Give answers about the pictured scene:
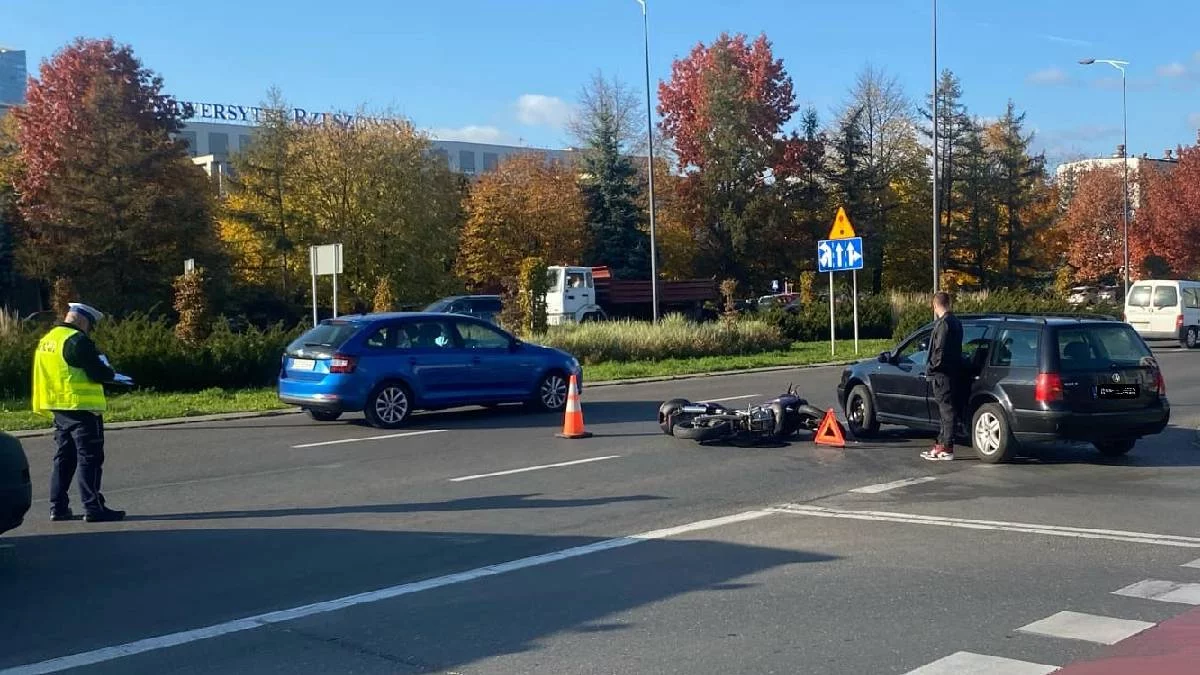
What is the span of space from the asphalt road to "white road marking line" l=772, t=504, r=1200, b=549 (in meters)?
0.04

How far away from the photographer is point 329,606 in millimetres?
7039

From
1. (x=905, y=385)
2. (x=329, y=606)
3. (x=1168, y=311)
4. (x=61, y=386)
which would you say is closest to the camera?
(x=329, y=606)

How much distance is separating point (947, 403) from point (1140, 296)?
2566 centimetres

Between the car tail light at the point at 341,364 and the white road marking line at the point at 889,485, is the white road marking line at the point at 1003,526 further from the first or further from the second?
the car tail light at the point at 341,364

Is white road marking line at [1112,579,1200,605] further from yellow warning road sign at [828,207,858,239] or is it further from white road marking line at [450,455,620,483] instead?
yellow warning road sign at [828,207,858,239]

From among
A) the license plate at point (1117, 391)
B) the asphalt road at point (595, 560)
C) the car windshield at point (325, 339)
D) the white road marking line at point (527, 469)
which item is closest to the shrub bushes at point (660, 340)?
the car windshield at point (325, 339)

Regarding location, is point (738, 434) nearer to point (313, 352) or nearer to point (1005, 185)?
point (313, 352)

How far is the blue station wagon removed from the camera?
52.4 ft

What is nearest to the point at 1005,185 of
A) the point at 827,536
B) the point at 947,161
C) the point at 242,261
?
the point at 947,161

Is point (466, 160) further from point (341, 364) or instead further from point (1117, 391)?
point (1117, 391)

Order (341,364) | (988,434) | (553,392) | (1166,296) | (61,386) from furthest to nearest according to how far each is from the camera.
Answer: (1166,296), (553,392), (341,364), (988,434), (61,386)

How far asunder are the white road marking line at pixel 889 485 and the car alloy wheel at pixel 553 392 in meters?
7.23

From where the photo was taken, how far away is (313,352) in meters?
A: 16.1

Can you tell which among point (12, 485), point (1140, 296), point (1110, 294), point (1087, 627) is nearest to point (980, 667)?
point (1087, 627)
